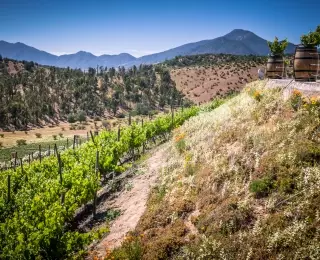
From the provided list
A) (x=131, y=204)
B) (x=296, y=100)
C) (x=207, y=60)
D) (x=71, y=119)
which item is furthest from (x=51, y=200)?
(x=207, y=60)

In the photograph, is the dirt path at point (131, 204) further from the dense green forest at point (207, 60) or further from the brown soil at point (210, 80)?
the dense green forest at point (207, 60)

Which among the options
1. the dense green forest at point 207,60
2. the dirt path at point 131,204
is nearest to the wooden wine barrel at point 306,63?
the dirt path at point 131,204

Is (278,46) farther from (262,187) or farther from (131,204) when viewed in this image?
(131,204)

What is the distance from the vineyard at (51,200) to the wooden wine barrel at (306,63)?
36.9ft

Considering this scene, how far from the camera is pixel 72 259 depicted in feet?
33.6

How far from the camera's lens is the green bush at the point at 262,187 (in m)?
8.75

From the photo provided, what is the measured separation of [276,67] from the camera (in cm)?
1731

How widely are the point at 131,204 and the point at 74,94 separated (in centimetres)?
7996

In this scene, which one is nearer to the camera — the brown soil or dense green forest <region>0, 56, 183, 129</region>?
→ dense green forest <region>0, 56, 183, 129</region>

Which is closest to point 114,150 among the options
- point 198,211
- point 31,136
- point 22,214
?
point 22,214

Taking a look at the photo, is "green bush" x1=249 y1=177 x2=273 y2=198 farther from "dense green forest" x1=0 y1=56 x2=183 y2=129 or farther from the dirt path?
"dense green forest" x1=0 y1=56 x2=183 y2=129

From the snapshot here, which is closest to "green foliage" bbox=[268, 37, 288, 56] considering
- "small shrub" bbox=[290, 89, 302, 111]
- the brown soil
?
"small shrub" bbox=[290, 89, 302, 111]

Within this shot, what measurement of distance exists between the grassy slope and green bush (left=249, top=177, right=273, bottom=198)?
0.10 feet

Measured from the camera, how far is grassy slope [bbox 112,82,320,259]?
725 cm
